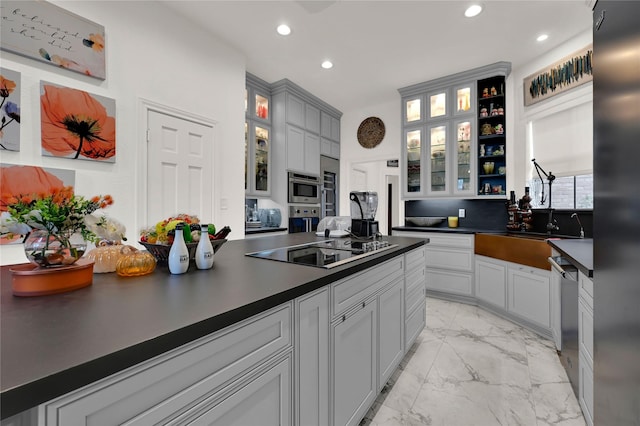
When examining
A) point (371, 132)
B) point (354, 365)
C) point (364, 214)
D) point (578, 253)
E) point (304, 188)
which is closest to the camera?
point (354, 365)

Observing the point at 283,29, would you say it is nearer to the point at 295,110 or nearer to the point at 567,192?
the point at 295,110

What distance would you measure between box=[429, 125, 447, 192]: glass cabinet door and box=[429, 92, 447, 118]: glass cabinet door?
19cm

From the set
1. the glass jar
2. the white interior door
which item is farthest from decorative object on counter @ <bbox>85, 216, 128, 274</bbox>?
the white interior door

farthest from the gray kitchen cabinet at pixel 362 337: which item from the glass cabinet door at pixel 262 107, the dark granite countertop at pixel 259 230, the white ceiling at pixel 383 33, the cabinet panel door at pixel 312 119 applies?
the cabinet panel door at pixel 312 119

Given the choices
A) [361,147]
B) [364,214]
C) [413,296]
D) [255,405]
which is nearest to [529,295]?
[413,296]

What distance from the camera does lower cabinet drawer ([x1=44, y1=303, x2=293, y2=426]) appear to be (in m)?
0.49

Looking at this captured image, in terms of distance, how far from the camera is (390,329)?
5.79 ft

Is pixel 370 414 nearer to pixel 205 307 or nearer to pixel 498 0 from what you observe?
pixel 205 307

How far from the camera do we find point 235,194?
11.0ft

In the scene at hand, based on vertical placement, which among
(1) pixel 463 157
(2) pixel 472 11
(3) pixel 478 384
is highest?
(2) pixel 472 11

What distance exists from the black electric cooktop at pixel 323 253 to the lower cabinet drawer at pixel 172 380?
0.49 m

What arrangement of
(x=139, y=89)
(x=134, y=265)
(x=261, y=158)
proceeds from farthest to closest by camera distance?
1. (x=261, y=158)
2. (x=139, y=89)
3. (x=134, y=265)

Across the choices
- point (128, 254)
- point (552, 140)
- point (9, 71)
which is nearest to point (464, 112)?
point (552, 140)

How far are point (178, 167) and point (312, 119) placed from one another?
2525mm
